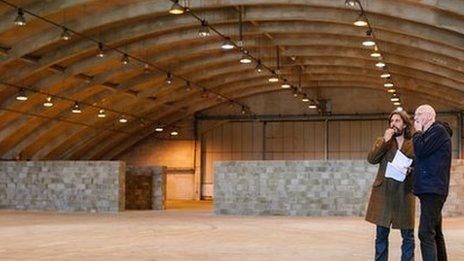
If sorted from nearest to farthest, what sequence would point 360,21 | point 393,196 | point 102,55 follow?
1. point 393,196
2. point 360,21
3. point 102,55

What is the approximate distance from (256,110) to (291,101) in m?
2.32

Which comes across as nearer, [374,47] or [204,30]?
[204,30]

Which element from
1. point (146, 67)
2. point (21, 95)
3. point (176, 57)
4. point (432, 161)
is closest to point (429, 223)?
point (432, 161)

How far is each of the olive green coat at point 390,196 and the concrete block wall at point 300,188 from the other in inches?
735

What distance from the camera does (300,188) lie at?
2847cm

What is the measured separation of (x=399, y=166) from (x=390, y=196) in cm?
40

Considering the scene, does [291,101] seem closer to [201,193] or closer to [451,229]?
[201,193]

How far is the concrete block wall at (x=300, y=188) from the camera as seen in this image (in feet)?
90.9

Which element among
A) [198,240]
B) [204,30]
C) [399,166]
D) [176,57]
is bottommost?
[198,240]

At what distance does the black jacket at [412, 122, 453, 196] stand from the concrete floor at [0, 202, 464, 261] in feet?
14.7

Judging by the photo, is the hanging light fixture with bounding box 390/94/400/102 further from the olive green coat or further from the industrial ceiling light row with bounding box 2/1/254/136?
the olive green coat

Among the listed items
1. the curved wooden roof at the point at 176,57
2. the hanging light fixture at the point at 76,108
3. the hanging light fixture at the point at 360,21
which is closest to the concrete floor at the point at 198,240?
the hanging light fixture at the point at 360,21

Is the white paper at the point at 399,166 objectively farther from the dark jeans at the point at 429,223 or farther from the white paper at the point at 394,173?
the dark jeans at the point at 429,223

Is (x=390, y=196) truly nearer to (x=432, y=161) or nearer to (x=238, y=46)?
(x=432, y=161)
